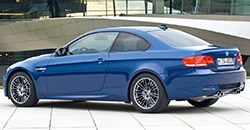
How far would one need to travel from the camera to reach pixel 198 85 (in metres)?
8.50

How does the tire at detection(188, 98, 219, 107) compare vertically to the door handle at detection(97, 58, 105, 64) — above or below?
below

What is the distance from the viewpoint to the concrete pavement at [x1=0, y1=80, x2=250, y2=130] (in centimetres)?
752

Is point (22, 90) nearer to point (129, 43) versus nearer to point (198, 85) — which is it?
point (129, 43)

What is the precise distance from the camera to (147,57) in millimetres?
8914

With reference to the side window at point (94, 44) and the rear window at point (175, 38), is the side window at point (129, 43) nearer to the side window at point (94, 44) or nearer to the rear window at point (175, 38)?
the side window at point (94, 44)

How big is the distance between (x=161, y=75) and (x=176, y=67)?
0.25m

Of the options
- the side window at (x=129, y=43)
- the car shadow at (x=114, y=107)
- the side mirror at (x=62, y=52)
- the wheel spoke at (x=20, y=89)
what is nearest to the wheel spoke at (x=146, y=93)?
the car shadow at (x=114, y=107)

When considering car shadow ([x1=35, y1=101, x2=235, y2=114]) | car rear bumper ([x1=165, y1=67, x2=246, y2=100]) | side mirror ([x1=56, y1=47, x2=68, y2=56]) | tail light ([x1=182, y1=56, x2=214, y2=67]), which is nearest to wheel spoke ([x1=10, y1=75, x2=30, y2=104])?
car shadow ([x1=35, y1=101, x2=235, y2=114])

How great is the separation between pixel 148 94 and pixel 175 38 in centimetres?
113

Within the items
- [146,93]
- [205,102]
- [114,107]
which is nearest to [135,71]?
[146,93]

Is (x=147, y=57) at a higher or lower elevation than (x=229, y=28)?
higher

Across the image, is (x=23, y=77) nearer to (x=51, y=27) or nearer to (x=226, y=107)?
(x=226, y=107)

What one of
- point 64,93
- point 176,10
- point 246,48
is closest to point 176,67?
point 64,93

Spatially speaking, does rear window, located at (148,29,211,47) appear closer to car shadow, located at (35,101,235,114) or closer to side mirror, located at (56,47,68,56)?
car shadow, located at (35,101,235,114)
